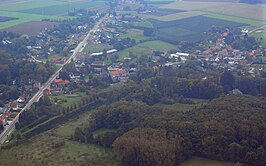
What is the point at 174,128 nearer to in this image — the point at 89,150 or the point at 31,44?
the point at 89,150

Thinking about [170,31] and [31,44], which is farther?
[170,31]

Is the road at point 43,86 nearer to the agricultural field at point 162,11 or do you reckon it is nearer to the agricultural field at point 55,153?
the agricultural field at point 55,153

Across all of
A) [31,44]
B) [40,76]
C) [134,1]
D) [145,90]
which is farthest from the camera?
[134,1]

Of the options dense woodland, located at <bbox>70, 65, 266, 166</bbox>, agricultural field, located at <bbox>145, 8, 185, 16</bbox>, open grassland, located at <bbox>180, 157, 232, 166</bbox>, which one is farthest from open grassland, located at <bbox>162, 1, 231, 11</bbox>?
open grassland, located at <bbox>180, 157, 232, 166</bbox>

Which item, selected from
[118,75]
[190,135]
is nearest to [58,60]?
[118,75]

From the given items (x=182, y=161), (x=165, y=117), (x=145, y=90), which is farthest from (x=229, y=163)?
(x=145, y=90)

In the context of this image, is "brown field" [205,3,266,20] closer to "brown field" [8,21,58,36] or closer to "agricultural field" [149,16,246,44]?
"agricultural field" [149,16,246,44]

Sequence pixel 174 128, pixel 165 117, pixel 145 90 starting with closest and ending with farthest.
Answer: pixel 174 128 → pixel 165 117 → pixel 145 90
